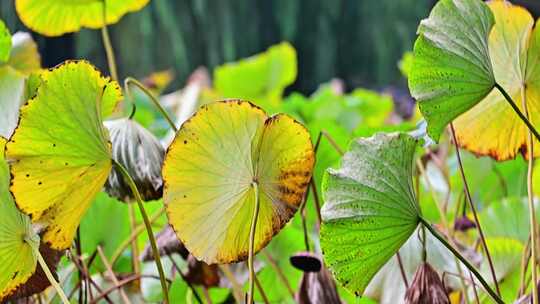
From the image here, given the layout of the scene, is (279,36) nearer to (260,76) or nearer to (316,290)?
(260,76)

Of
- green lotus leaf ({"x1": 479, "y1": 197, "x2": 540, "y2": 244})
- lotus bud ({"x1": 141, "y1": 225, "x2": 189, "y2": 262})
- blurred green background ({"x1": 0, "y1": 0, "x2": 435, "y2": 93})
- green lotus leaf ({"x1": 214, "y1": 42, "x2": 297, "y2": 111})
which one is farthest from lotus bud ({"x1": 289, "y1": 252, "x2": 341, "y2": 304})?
blurred green background ({"x1": 0, "y1": 0, "x2": 435, "y2": 93})

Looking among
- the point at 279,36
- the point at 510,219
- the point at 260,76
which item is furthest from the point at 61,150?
the point at 279,36

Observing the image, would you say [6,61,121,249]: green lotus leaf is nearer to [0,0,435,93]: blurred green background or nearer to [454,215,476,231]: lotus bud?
[454,215,476,231]: lotus bud

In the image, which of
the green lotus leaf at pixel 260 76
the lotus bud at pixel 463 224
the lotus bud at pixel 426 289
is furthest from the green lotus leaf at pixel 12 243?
the green lotus leaf at pixel 260 76

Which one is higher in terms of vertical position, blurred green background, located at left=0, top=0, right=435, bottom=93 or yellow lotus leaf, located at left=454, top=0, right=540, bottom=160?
yellow lotus leaf, located at left=454, top=0, right=540, bottom=160

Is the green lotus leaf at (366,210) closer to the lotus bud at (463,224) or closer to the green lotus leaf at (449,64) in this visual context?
the green lotus leaf at (449,64)

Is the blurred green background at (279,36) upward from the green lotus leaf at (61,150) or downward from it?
downward
